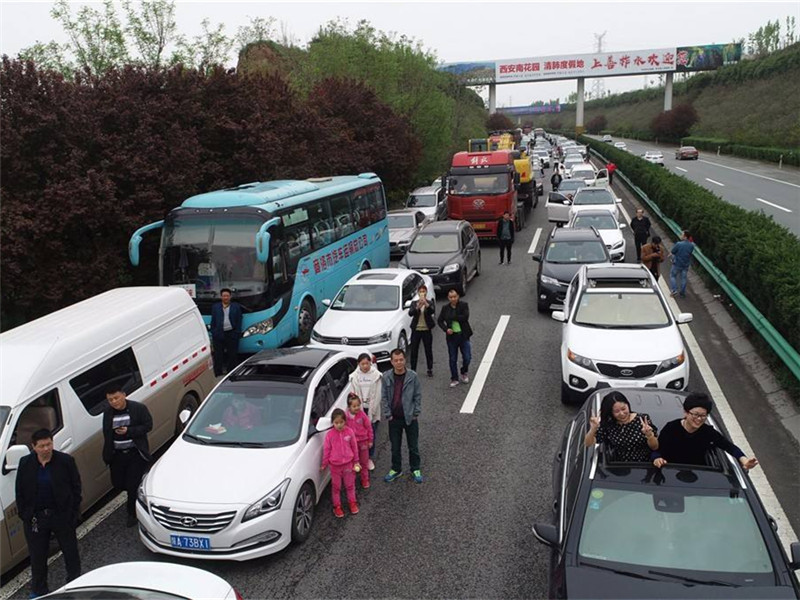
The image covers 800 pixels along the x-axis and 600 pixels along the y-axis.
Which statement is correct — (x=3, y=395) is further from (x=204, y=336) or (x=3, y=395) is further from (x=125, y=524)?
(x=204, y=336)

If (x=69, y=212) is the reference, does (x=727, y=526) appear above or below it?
below

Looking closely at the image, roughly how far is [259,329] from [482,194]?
13.3m

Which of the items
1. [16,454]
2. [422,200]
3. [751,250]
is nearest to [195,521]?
[16,454]

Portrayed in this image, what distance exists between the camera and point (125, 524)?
736cm

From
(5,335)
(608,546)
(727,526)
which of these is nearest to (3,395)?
(5,335)

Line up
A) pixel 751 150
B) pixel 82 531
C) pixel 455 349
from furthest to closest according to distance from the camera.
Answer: pixel 751 150, pixel 455 349, pixel 82 531

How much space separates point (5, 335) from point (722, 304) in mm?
13570

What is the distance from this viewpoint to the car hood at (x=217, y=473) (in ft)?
20.9

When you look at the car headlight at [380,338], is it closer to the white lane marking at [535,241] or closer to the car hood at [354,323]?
the car hood at [354,323]

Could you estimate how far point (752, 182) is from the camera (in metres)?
39.3

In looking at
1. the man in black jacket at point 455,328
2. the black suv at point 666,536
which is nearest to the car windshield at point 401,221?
the man in black jacket at point 455,328

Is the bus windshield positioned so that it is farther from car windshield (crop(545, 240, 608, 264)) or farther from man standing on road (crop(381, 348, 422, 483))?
car windshield (crop(545, 240, 608, 264))

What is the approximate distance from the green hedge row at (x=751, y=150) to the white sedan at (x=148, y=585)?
53.5m

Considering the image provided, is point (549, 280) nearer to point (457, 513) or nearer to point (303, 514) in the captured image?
point (457, 513)
